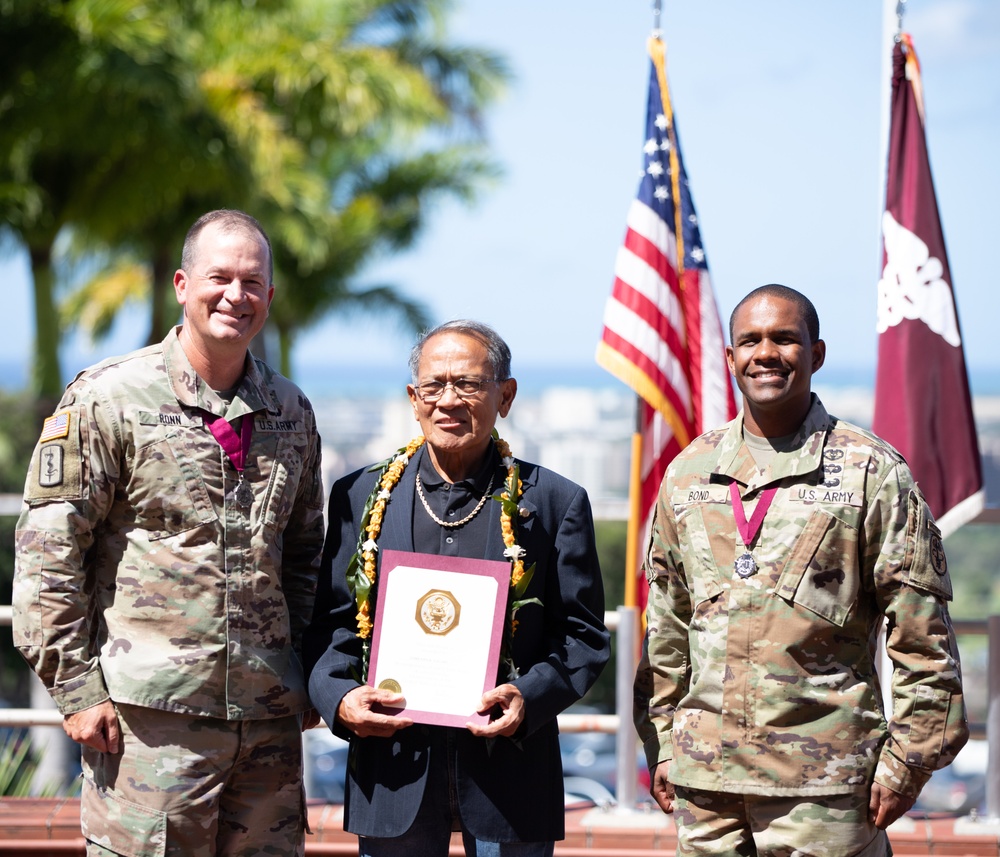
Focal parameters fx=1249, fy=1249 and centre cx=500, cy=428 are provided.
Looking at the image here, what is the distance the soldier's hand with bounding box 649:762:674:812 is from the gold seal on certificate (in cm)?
71

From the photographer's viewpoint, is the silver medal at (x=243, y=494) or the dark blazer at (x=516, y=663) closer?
the dark blazer at (x=516, y=663)

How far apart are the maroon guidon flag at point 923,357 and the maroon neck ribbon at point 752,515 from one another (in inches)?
88.3

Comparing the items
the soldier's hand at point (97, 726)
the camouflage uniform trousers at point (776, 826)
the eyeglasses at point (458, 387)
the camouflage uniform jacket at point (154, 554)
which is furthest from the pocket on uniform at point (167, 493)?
the camouflage uniform trousers at point (776, 826)

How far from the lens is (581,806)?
5355 mm

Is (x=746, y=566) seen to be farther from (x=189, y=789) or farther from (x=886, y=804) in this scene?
(x=189, y=789)

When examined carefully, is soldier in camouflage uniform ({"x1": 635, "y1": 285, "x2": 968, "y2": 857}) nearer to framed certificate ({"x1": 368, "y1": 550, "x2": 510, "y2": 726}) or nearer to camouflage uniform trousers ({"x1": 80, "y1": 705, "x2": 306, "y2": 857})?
framed certificate ({"x1": 368, "y1": 550, "x2": 510, "y2": 726})

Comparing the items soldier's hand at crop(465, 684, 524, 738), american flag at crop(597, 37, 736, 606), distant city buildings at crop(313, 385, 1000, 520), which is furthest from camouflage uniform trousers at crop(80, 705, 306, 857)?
distant city buildings at crop(313, 385, 1000, 520)

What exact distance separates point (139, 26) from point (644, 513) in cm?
1416

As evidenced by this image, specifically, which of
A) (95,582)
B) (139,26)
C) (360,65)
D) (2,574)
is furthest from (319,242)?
(95,582)

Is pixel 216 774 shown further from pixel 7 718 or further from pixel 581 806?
pixel 581 806

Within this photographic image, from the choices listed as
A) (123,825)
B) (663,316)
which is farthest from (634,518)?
(123,825)

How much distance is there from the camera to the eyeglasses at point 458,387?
3273 millimetres

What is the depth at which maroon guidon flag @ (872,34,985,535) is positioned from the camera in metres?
5.34

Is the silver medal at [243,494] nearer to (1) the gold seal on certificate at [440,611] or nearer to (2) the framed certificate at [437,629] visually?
(2) the framed certificate at [437,629]
